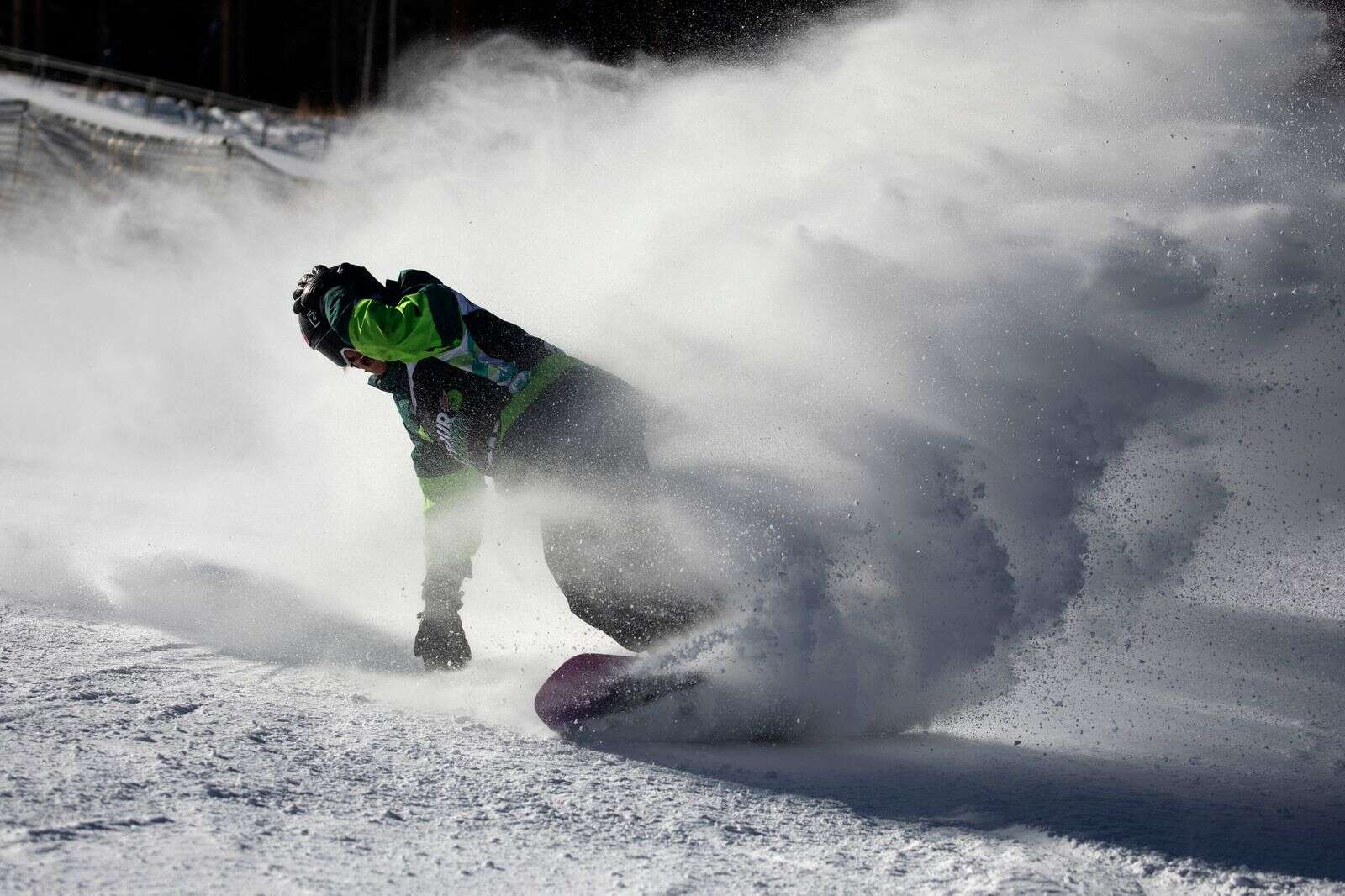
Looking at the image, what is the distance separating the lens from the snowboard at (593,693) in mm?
3604

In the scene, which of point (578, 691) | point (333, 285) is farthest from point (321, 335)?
point (578, 691)

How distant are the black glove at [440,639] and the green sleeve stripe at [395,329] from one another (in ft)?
3.06

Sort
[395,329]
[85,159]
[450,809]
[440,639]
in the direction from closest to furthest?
[450,809], [395,329], [440,639], [85,159]

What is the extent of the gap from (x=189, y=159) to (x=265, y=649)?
922 cm

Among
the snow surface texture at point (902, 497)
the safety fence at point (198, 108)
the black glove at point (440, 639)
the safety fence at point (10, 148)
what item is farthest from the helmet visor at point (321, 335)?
the safety fence at point (198, 108)

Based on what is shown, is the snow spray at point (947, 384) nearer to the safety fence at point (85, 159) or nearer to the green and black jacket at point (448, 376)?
the green and black jacket at point (448, 376)

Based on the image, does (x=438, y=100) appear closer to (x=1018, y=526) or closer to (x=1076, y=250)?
(x=1076, y=250)

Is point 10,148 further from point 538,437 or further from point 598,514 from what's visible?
point 598,514

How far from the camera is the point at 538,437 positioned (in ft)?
13.5

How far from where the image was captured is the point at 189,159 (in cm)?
1212

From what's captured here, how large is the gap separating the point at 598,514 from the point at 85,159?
11.0 metres

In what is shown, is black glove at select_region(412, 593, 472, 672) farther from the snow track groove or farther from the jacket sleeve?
the jacket sleeve

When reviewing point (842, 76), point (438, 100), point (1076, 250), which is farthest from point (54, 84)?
point (1076, 250)

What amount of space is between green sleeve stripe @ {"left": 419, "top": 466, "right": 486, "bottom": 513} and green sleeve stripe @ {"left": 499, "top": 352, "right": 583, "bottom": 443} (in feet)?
0.96
